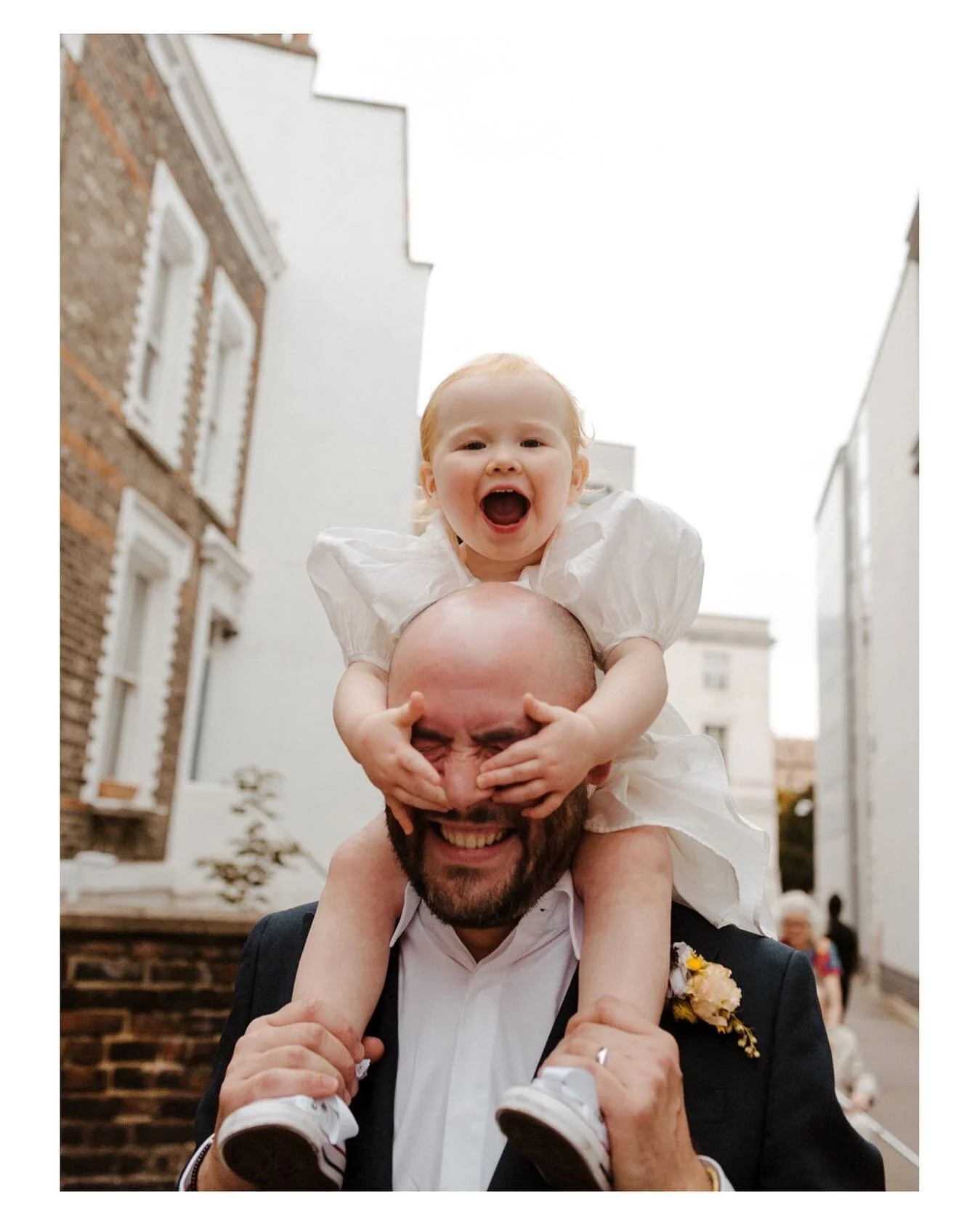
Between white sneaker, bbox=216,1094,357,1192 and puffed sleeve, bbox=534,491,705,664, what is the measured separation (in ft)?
A: 1.91

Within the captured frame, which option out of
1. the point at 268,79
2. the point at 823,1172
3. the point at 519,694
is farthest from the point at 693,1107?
the point at 268,79

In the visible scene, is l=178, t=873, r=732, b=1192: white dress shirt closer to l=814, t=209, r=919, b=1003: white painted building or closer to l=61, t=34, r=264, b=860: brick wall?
l=814, t=209, r=919, b=1003: white painted building

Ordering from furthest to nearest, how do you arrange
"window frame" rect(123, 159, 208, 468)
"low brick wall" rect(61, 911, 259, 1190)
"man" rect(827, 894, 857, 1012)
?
"man" rect(827, 894, 857, 1012)
"window frame" rect(123, 159, 208, 468)
"low brick wall" rect(61, 911, 259, 1190)

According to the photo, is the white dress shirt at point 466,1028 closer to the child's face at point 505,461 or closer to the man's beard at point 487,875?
the man's beard at point 487,875

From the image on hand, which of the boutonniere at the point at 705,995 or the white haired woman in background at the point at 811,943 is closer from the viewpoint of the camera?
the boutonniere at the point at 705,995

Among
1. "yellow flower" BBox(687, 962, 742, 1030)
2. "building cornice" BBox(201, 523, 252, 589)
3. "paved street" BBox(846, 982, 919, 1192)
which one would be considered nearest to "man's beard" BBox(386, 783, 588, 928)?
"yellow flower" BBox(687, 962, 742, 1030)

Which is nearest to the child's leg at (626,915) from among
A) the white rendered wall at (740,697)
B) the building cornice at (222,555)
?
the white rendered wall at (740,697)

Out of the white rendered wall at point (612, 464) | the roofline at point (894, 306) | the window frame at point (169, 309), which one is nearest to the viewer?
the white rendered wall at point (612, 464)

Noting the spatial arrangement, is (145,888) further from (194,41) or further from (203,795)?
(194,41)

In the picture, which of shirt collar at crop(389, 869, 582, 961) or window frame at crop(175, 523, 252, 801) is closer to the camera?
shirt collar at crop(389, 869, 582, 961)

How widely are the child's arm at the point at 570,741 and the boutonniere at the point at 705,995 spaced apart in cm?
28

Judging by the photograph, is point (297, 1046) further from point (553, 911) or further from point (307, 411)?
point (307, 411)

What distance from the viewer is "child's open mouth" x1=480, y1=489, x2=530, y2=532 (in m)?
1.20

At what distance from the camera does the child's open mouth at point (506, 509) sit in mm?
1200
